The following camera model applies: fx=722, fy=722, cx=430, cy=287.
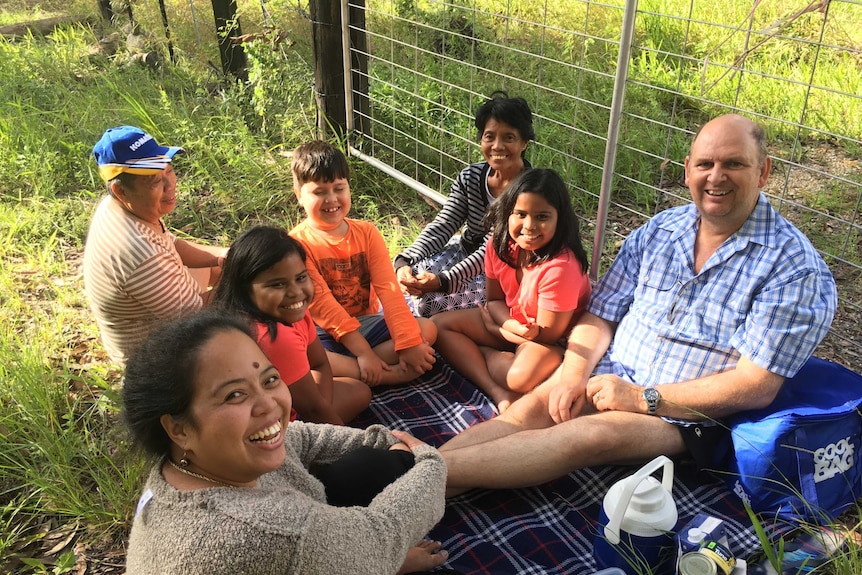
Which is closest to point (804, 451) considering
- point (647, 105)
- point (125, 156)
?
point (125, 156)

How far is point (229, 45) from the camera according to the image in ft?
19.9

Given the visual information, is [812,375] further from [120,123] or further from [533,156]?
[120,123]

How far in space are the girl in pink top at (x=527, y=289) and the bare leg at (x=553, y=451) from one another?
46 centimetres

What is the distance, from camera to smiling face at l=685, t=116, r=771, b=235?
2562 millimetres

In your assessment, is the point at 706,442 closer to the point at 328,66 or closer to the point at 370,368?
the point at 370,368

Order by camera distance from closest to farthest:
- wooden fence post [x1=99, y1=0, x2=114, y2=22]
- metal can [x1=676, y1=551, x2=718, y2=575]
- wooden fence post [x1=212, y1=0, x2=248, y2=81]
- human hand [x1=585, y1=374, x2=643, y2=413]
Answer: metal can [x1=676, y1=551, x2=718, y2=575] < human hand [x1=585, y1=374, x2=643, y2=413] < wooden fence post [x1=212, y1=0, x2=248, y2=81] < wooden fence post [x1=99, y1=0, x2=114, y2=22]

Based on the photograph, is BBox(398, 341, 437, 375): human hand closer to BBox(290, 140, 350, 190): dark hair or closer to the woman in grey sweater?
BBox(290, 140, 350, 190): dark hair

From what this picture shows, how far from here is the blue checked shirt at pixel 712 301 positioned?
8.11ft

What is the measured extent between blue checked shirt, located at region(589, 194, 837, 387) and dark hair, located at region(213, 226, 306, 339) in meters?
1.37

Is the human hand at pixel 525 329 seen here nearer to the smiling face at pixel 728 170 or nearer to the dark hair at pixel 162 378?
the smiling face at pixel 728 170

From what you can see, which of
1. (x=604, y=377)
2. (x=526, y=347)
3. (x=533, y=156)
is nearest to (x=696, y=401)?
(x=604, y=377)

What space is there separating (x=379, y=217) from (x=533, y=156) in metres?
1.14

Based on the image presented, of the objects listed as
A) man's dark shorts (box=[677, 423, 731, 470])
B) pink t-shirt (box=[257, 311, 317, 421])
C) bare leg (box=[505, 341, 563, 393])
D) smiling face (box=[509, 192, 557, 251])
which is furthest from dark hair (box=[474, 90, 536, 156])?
man's dark shorts (box=[677, 423, 731, 470])

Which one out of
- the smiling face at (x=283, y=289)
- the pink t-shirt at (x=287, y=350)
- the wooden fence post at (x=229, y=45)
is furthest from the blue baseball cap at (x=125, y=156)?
the wooden fence post at (x=229, y=45)
